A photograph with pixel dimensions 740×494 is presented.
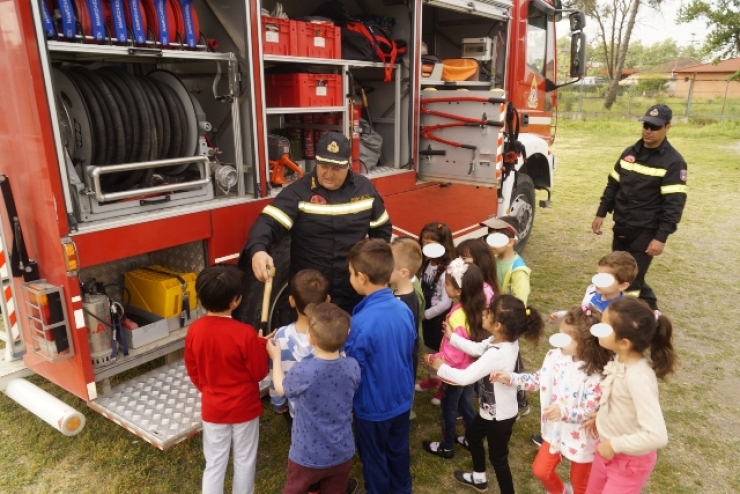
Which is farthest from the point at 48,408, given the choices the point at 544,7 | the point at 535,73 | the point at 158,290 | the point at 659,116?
the point at 544,7

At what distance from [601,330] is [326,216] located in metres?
1.76

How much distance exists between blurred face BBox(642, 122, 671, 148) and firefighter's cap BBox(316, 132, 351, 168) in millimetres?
2494

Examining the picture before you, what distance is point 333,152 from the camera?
3.35m

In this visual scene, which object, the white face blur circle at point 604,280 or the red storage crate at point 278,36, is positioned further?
the red storage crate at point 278,36

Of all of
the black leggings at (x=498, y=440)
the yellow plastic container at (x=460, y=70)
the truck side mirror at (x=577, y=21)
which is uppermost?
the truck side mirror at (x=577, y=21)

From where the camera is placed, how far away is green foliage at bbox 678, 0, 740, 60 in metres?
24.0

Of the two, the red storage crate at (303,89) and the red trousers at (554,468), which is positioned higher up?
the red storage crate at (303,89)

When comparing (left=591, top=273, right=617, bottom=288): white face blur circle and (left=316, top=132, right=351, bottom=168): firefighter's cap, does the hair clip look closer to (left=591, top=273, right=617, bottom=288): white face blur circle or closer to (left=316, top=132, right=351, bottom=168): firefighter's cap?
(left=591, top=273, right=617, bottom=288): white face blur circle

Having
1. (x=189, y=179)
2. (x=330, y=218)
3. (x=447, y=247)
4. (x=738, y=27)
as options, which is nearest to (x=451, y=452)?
(x=447, y=247)

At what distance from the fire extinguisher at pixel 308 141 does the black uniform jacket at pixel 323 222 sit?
3.90 feet

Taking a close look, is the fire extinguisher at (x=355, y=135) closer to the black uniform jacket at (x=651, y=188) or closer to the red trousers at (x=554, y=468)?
the black uniform jacket at (x=651, y=188)

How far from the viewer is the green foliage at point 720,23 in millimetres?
24016

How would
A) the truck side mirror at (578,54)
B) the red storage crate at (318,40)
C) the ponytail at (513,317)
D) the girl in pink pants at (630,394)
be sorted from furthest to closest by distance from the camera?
1. the truck side mirror at (578,54)
2. the red storage crate at (318,40)
3. the ponytail at (513,317)
4. the girl in pink pants at (630,394)

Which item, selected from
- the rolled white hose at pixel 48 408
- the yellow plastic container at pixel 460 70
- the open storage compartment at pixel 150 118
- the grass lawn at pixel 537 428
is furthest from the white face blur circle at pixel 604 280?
the yellow plastic container at pixel 460 70
